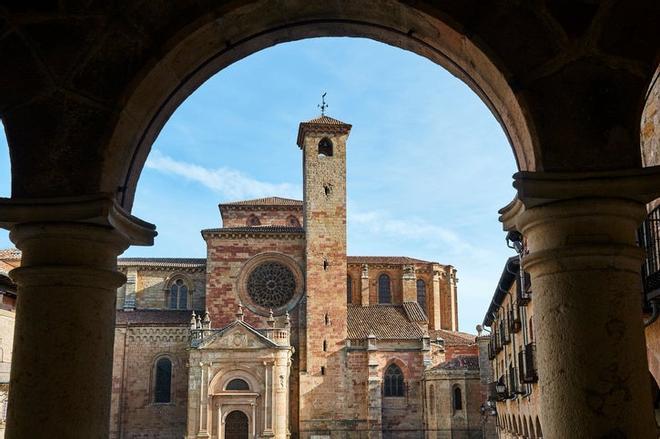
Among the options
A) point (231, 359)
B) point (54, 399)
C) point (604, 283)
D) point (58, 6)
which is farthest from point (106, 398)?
point (231, 359)

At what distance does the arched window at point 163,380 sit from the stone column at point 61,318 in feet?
128

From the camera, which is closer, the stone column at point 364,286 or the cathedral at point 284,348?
the cathedral at point 284,348

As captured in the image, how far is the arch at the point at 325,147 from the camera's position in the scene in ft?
155

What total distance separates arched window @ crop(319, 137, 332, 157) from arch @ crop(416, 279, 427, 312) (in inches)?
507

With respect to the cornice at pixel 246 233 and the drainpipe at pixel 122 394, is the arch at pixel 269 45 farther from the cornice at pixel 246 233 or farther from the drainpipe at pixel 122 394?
the cornice at pixel 246 233

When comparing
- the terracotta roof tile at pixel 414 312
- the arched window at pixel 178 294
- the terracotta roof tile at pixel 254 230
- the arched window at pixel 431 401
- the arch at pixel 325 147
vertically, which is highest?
the arch at pixel 325 147

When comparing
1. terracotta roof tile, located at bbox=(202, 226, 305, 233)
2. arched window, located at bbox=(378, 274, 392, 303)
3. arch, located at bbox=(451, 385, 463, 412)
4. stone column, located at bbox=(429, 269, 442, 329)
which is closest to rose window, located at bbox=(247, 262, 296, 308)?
terracotta roof tile, located at bbox=(202, 226, 305, 233)

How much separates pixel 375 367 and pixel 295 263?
7.50 m

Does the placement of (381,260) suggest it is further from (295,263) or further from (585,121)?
(585,121)

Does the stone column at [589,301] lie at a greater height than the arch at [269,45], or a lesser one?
lesser

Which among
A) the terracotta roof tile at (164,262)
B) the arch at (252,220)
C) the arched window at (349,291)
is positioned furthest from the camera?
the arch at (252,220)

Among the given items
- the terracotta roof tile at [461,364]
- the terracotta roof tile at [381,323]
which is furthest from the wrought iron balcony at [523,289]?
the terracotta roof tile at [381,323]

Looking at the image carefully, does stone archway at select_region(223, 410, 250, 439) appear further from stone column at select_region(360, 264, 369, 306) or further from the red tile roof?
stone column at select_region(360, 264, 369, 306)

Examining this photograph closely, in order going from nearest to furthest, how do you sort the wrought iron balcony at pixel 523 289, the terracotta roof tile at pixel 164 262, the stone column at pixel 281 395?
the wrought iron balcony at pixel 523 289 → the stone column at pixel 281 395 → the terracotta roof tile at pixel 164 262
